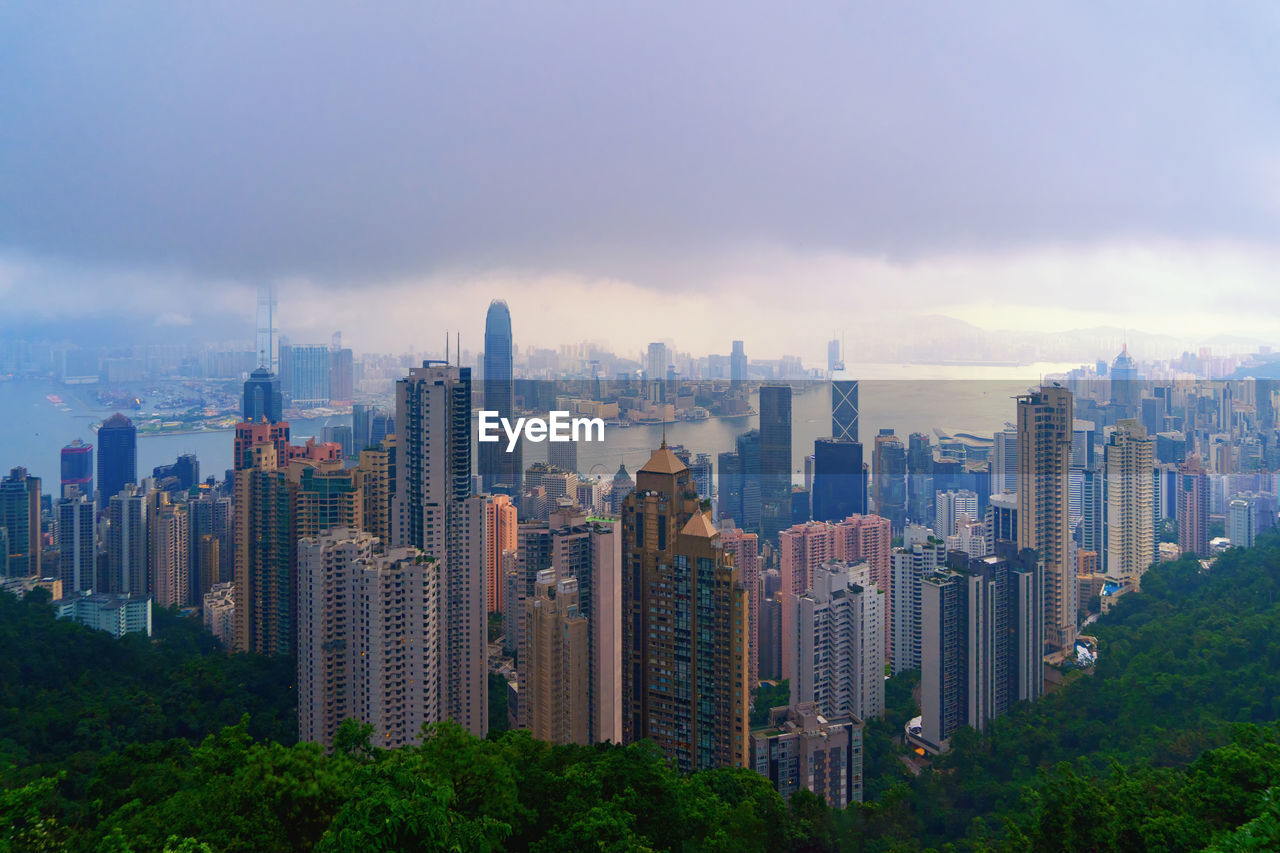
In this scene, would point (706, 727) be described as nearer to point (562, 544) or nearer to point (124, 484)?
point (562, 544)

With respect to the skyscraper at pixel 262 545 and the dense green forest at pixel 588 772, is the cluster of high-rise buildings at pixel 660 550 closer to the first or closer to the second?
the skyscraper at pixel 262 545

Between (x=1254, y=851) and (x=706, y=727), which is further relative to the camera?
(x=706, y=727)

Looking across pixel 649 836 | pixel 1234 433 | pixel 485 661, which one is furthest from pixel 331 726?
pixel 1234 433

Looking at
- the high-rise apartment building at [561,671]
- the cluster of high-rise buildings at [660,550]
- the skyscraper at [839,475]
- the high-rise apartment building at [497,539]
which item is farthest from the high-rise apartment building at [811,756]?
the skyscraper at [839,475]

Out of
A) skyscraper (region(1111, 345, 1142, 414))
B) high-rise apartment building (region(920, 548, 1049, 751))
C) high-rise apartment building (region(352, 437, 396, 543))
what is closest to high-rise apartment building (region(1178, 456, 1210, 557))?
skyscraper (region(1111, 345, 1142, 414))

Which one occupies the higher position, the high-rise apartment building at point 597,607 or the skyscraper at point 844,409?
the skyscraper at point 844,409

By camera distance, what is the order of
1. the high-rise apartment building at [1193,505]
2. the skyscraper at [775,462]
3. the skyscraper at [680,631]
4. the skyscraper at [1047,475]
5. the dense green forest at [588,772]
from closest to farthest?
the dense green forest at [588,772]
the skyscraper at [680,631]
the skyscraper at [1047,475]
the skyscraper at [775,462]
the high-rise apartment building at [1193,505]

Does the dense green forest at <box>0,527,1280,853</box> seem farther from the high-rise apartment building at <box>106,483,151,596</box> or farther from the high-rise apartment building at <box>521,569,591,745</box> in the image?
the high-rise apartment building at <box>521,569,591,745</box>
